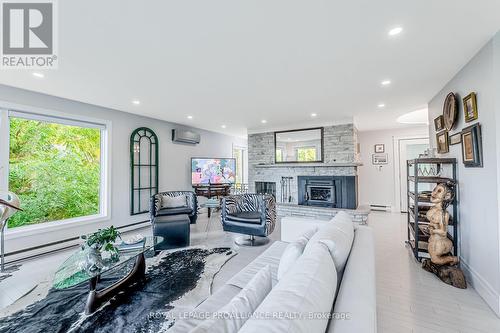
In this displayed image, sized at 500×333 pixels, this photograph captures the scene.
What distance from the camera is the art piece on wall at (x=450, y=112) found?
2.66 metres

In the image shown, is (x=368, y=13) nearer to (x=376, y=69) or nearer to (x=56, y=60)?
(x=376, y=69)

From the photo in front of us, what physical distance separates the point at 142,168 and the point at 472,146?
5.26 m

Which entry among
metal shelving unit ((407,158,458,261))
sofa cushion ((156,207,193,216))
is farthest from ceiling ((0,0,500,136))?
sofa cushion ((156,207,193,216))

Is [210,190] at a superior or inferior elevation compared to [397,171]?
inferior

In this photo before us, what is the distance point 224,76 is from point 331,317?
2.62m

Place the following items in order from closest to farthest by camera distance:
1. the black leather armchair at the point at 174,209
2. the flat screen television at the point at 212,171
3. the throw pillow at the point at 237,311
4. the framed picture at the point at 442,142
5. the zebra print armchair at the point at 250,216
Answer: the throw pillow at the point at 237,311 < the framed picture at the point at 442,142 < the zebra print armchair at the point at 250,216 < the black leather armchair at the point at 174,209 < the flat screen television at the point at 212,171

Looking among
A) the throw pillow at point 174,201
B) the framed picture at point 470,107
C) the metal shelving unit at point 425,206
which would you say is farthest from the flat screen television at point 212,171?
the framed picture at point 470,107

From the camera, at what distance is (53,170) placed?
3.61m

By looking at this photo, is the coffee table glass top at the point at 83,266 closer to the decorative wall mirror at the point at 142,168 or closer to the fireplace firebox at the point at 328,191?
the decorative wall mirror at the point at 142,168

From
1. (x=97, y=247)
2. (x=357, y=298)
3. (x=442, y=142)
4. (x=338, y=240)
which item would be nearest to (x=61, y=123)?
(x=97, y=247)

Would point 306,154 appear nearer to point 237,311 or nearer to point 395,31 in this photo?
point 395,31

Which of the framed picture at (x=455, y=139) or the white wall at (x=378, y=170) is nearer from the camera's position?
the framed picture at (x=455, y=139)

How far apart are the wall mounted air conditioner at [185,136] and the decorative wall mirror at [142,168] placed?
1.57 ft

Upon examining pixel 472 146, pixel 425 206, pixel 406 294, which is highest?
pixel 472 146
